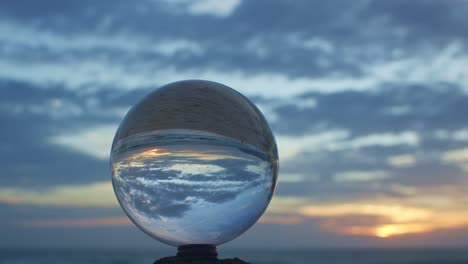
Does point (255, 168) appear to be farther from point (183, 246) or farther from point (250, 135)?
point (183, 246)

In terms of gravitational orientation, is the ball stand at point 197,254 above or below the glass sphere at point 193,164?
below

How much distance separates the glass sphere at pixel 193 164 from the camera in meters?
7.33

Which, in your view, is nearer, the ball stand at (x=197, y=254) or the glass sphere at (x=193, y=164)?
the glass sphere at (x=193, y=164)

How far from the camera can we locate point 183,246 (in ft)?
26.7

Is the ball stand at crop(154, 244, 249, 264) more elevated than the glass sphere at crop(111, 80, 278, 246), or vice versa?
the glass sphere at crop(111, 80, 278, 246)

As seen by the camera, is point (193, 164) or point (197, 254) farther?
point (197, 254)

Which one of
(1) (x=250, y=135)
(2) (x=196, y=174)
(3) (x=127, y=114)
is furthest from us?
(3) (x=127, y=114)

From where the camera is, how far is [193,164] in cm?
730

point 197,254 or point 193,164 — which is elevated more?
point 193,164

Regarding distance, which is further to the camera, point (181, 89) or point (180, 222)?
point (181, 89)

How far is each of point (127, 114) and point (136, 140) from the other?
709 mm

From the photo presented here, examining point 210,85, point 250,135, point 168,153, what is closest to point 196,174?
point 168,153

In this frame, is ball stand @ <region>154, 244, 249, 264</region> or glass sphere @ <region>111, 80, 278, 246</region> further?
ball stand @ <region>154, 244, 249, 264</region>

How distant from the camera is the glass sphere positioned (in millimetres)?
7328
